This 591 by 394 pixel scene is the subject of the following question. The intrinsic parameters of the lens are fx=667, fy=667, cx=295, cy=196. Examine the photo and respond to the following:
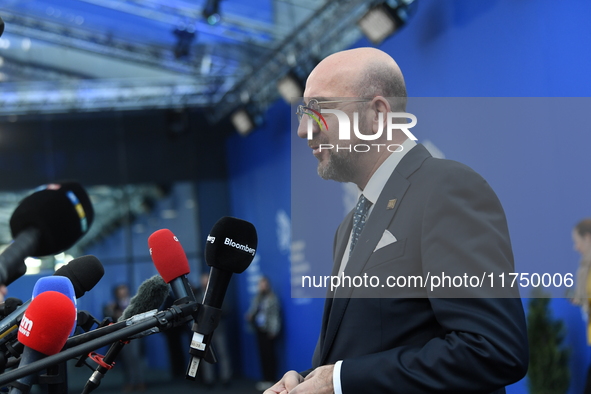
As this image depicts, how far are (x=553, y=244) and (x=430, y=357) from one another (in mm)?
473

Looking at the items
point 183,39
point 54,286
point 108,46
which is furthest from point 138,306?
point 108,46

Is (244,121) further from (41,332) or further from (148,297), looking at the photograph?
(41,332)

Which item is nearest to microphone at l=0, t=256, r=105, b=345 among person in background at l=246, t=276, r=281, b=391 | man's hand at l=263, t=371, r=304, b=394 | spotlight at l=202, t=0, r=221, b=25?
man's hand at l=263, t=371, r=304, b=394

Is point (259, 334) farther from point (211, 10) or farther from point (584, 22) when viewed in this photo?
point (584, 22)

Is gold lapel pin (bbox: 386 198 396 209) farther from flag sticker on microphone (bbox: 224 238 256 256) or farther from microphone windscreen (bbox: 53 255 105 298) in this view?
microphone windscreen (bbox: 53 255 105 298)

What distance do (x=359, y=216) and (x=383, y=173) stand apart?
109mm

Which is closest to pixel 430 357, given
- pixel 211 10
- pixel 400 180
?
pixel 400 180

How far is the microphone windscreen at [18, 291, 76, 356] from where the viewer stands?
1.02m

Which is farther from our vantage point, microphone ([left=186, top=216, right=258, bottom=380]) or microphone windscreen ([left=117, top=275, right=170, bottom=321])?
microphone windscreen ([left=117, top=275, right=170, bottom=321])

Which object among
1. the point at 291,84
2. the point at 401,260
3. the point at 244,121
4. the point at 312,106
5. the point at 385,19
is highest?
the point at 244,121

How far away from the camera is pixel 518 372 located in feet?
3.81

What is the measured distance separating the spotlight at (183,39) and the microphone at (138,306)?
25.4 ft

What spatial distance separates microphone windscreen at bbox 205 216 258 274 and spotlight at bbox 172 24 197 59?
7.75 m

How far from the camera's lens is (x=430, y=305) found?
127 cm
